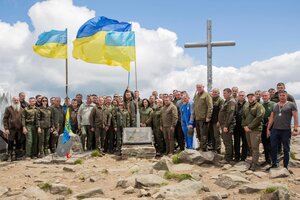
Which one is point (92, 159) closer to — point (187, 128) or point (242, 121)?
point (187, 128)

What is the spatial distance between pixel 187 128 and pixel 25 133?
6.28 meters

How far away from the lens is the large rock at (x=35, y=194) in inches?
339

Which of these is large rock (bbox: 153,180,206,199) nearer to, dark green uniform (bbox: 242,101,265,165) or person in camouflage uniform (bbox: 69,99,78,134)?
dark green uniform (bbox: 242,101,265,165)

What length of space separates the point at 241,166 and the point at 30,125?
26.9 feet

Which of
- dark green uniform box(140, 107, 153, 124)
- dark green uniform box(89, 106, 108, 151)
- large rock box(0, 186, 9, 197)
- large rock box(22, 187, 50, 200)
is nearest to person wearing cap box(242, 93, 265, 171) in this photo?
dark green uniform box(140, 107, 153, 124)

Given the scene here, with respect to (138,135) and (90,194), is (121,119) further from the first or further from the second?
(90,194)

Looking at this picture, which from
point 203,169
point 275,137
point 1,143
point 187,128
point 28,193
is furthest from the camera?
point 1,143

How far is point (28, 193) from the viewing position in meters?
8.73

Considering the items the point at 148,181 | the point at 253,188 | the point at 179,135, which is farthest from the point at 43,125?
the point at 253,188

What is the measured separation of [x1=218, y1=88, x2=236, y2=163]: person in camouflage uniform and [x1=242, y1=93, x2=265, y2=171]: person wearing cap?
523 mm

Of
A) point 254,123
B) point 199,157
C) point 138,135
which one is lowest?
point 199,157

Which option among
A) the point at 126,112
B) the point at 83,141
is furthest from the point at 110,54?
the point at 83,141

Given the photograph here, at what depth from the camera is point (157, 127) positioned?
46.3ft

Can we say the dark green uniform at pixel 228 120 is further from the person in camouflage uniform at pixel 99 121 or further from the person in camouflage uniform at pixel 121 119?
the person in camouflage uniform at pixel 99 121
